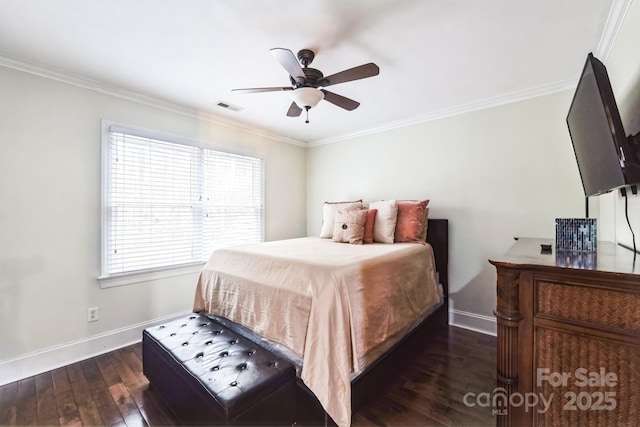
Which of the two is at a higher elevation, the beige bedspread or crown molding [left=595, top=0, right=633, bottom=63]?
crown molding [left=595, top=0, right=633, bottom=63]

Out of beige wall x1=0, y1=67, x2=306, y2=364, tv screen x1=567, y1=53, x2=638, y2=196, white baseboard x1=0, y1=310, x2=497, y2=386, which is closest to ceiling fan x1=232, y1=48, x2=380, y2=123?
tv screen x1=567, y1=53, x2=638, y2=196

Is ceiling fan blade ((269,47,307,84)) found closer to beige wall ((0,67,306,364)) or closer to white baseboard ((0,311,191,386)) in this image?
beige wall ((0,67,306,364))

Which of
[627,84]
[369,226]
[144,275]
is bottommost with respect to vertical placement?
[144,275]

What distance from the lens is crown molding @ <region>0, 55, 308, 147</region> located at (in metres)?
2.13

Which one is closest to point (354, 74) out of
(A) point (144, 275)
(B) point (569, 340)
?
(B) point (569, 340)

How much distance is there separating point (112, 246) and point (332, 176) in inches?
115

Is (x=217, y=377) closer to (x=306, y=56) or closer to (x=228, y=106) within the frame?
(x=306, y=56)

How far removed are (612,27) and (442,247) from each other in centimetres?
210

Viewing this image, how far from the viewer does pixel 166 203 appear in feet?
9.65

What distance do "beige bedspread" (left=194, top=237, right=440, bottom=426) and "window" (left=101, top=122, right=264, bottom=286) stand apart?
2.75ft

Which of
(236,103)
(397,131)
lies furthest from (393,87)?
(236,103)

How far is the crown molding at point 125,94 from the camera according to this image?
213 centimetres

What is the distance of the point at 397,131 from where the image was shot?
11.7 ft

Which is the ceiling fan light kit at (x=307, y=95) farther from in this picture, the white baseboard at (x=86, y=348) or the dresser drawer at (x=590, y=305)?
the white baseboard at (x=86, y=348)
